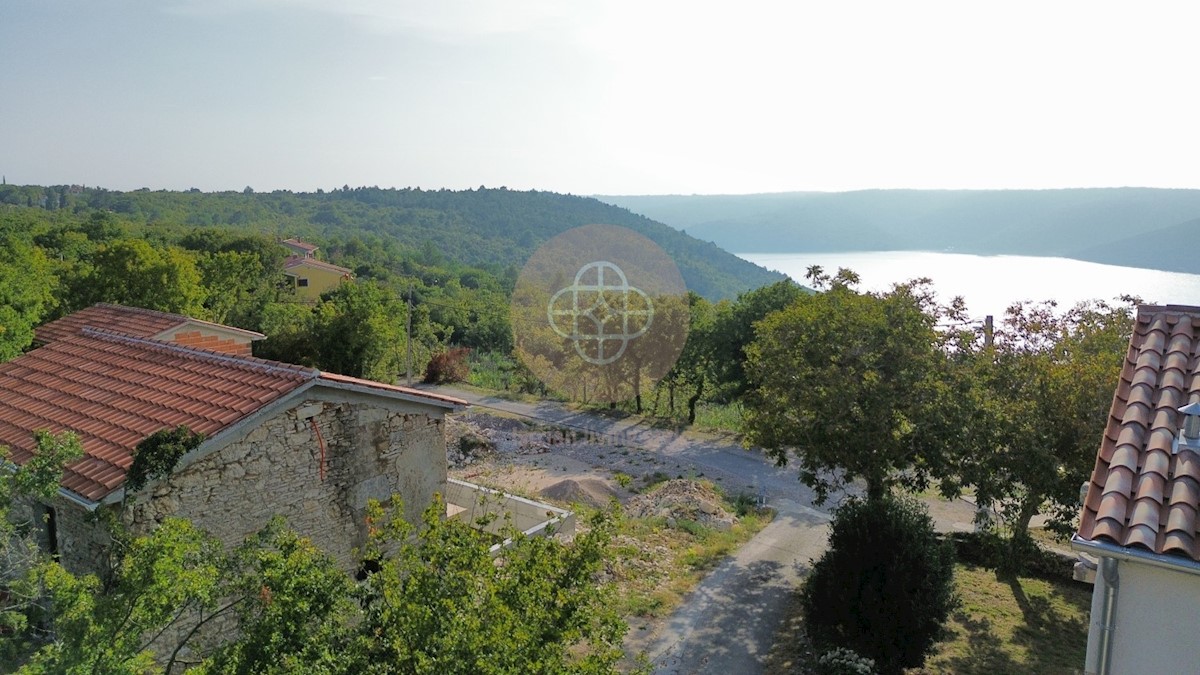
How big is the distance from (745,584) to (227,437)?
9.82 m

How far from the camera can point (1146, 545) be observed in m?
5.32

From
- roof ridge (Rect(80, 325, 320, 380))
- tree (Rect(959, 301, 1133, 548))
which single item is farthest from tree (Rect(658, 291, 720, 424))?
roof ridge (Rect(80, 325, 320, 380))

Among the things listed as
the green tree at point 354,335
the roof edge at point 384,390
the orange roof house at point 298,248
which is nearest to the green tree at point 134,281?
the green tree at point 354,335

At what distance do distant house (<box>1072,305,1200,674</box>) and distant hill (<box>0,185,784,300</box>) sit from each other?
9376cm

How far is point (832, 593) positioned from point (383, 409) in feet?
24.2

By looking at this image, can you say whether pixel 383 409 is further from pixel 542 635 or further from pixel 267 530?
pixel 542 635

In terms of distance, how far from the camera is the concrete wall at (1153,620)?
18.0 feet

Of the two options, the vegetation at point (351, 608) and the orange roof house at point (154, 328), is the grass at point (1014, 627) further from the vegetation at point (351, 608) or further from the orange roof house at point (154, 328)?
the orange roof house at point (154, 328)

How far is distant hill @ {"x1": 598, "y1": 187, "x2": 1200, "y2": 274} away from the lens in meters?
52.7

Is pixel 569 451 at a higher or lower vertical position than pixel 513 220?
lower

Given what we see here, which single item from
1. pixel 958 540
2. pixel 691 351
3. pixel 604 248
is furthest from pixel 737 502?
pixel 604 248

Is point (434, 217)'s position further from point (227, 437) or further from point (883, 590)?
point (883, 590)

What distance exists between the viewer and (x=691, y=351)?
30.8m

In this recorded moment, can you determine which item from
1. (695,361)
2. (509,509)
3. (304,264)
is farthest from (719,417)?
(304,264)
